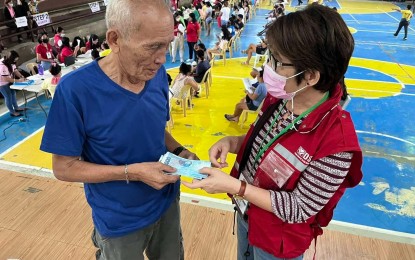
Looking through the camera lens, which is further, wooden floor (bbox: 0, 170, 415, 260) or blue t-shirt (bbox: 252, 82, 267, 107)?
blue t-shirt (bbox: 252, 82, 267, 107)

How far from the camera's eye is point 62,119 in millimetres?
1402

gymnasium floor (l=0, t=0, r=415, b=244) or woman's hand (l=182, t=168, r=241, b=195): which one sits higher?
woman's hand (l=182, t=168, r=241, b=195)

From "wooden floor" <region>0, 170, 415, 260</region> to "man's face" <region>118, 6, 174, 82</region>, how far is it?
6.69 ft

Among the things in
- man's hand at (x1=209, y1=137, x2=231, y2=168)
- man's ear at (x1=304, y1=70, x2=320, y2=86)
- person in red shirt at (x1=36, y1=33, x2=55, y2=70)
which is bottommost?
person in red shirt at (x1=36, y1=33, x2=55, y2=70)

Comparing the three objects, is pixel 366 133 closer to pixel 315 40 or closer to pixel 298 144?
pixel 298 144

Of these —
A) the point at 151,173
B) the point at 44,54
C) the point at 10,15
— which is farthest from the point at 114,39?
the point at 10,15

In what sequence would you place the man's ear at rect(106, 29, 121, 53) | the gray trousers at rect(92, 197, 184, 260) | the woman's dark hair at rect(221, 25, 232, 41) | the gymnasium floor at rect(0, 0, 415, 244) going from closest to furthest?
the man's ear at rect(106, 29, 121, 53)
the gray trousers at rect(92, 197, 184, 260)
the gymnasium floor at rect(0, 0, 415, 244)
the woman's dark hair at rect(221, 25, 232, 41)

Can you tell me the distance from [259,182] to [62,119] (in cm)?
103

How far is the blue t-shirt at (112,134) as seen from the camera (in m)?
1.41

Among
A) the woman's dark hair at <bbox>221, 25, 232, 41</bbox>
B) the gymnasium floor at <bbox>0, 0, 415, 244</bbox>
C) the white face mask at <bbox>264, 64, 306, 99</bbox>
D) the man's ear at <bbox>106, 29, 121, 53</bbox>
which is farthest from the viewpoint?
the woman's dark hair at <bbox>221, 25, 232, 41</bbox>

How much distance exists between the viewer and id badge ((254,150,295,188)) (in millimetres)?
1448

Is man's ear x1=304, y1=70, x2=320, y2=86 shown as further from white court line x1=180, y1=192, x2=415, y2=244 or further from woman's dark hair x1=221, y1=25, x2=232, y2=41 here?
woman's dark hair x1=221, y1=25, x2=232, y2=41

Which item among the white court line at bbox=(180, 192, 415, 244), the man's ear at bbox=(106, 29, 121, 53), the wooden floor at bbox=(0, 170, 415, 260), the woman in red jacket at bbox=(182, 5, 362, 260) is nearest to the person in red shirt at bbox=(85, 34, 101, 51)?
the wooden floor at bbox=(0, 170, 415, 260)

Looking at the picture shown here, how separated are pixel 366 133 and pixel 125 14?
20.4ft
